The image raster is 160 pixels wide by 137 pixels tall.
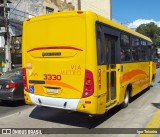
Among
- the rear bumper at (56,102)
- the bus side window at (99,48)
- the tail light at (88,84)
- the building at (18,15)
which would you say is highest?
the building at (18,15)

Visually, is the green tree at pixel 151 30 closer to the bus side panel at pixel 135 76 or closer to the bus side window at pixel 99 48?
the bus side panel at pixel 135 76

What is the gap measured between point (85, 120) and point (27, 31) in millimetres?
3057

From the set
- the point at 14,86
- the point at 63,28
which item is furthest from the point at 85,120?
the point at 14,86

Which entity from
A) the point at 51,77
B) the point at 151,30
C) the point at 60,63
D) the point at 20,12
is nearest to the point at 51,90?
the point at 51,77

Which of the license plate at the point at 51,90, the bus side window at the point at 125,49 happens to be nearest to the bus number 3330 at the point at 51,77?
the license plate at the point at 51,90

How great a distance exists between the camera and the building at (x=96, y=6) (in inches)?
1787

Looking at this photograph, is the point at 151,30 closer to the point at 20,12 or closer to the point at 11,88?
the point at 20,12

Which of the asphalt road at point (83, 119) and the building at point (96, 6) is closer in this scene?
the asphalt road at point (83, 119)

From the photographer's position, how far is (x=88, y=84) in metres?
7.95

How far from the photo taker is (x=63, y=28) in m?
8.30

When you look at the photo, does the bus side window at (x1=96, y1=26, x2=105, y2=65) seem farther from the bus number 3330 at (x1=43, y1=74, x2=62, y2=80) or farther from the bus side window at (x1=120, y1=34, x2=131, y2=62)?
the bus side window at (x1=120, y1=34, x2=131, y2=62)

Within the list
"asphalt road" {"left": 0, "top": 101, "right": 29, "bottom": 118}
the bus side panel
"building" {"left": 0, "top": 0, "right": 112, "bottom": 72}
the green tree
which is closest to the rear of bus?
"asphalt road" {"left": 0, "top": 101, "right": 29, "bottom": 118}

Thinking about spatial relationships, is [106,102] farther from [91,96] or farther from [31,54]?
[31,54]

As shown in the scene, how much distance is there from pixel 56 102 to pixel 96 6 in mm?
47054
